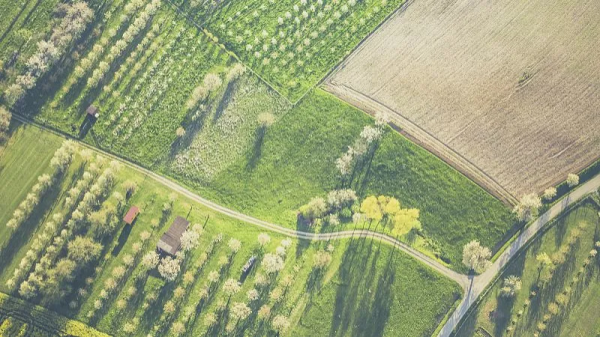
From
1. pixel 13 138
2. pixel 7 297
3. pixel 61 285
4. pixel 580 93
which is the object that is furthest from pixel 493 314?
pixel 13 138

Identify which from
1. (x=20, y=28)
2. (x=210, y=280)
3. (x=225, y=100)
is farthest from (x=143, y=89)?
(x=210, y=280)

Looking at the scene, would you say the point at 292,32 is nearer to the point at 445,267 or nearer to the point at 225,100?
the point at 225,100

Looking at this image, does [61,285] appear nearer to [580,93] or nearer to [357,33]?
[357,33]

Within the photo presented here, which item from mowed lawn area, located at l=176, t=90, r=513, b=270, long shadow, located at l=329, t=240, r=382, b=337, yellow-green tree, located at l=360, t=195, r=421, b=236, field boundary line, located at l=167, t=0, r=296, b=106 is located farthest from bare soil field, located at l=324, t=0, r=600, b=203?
long shadow, located at l=329, t=240, r=382, b=337

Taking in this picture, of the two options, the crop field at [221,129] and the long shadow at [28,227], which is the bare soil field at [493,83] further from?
the long shadow at [28,227]

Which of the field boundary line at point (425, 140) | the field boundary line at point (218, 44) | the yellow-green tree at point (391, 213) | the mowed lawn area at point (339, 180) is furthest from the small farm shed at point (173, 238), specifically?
the field boundary line at point (425, 140)

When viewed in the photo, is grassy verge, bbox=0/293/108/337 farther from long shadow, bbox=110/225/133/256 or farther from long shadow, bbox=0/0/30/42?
long shadow, bbox=0/0/30/42
